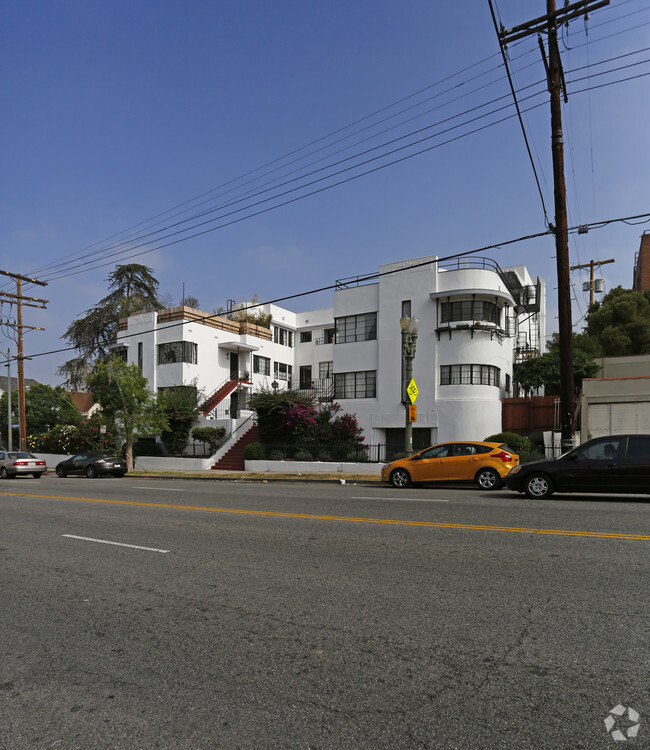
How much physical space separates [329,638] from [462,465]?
12845 millimetres

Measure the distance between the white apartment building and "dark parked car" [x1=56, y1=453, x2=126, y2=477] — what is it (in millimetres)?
7647

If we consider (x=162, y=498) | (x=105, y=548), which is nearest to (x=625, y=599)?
(x=105, y=548)

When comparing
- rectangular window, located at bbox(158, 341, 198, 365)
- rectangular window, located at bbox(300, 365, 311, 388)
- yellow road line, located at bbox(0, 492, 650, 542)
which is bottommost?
yellow road line, located at bbox(0, 492, 650, 542)

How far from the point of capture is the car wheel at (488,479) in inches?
637

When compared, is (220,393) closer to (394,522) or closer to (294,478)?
(294,478)

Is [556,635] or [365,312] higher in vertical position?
[365,312]

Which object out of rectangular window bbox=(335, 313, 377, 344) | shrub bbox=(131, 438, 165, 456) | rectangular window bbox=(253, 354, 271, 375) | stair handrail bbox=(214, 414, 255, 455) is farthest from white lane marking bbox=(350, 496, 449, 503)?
rectangular window bbox=(253, 354, 271, 375)

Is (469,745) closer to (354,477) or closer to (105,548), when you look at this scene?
(105,548)

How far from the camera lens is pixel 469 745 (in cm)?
302

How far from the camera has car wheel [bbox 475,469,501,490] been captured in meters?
16.2

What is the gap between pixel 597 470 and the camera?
40.9 ft

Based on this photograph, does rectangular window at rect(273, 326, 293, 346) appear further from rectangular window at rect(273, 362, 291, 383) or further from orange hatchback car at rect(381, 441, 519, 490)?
orange hatchback car at rect(381, 441, 519, 490)

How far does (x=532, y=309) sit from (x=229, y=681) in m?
34.9

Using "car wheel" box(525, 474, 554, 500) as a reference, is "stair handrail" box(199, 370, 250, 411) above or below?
above
